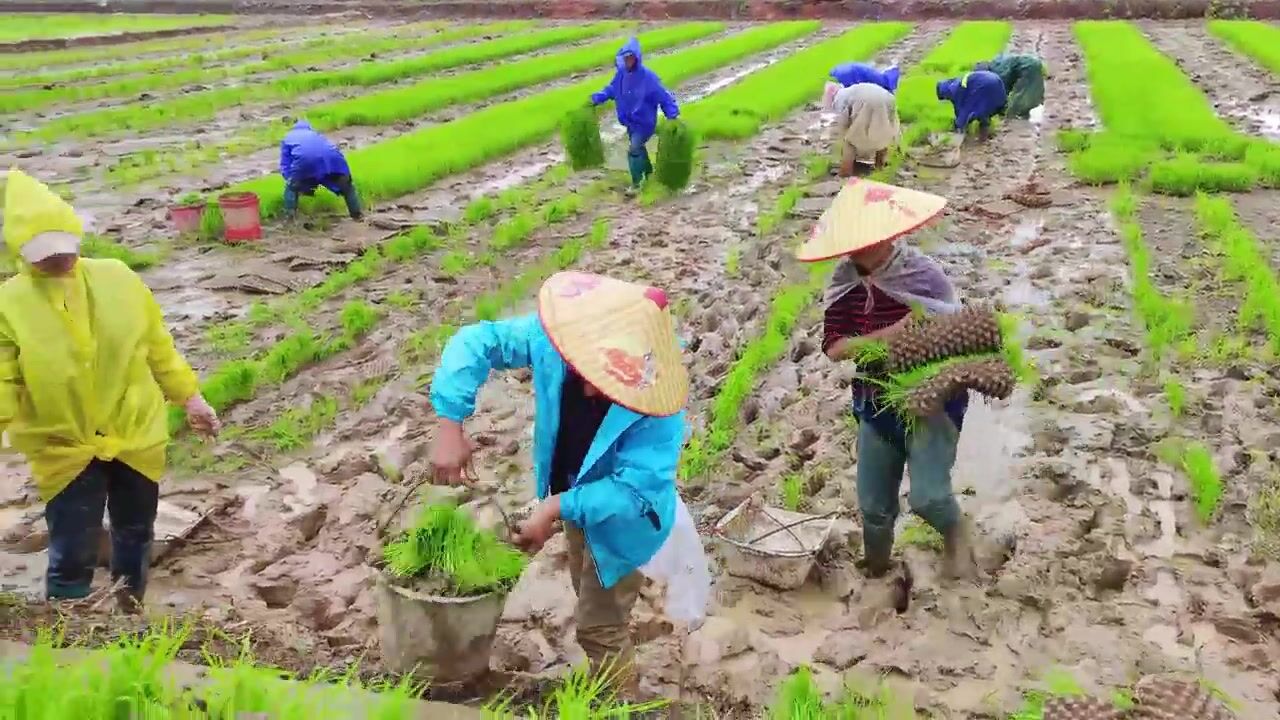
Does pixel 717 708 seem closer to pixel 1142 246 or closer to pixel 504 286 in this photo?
pixel 504 286

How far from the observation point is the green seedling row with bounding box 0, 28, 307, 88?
55.4 ft

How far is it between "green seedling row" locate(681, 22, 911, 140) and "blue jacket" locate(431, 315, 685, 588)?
9745mm

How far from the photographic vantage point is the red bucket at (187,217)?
8039mm

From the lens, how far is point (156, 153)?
1129 centimetres

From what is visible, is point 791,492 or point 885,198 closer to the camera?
point 885,198

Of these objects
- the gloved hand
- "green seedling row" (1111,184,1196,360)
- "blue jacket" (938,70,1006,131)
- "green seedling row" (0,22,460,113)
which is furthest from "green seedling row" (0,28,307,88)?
"green seedling row" (1111,184,1196,360)

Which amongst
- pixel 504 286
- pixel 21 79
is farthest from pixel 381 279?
pixel 21 79

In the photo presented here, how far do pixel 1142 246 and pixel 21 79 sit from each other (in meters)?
16.5

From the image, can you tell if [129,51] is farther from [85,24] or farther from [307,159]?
[307,159]

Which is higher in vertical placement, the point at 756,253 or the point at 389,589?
the point at 389,589

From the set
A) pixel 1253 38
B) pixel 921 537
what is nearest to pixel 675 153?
pixel 921 537

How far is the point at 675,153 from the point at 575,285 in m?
7.06

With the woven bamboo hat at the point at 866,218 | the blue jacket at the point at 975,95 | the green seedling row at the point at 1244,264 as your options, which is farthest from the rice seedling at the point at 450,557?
the blue jacket at the point at 975,95

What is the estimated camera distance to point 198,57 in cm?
1983
